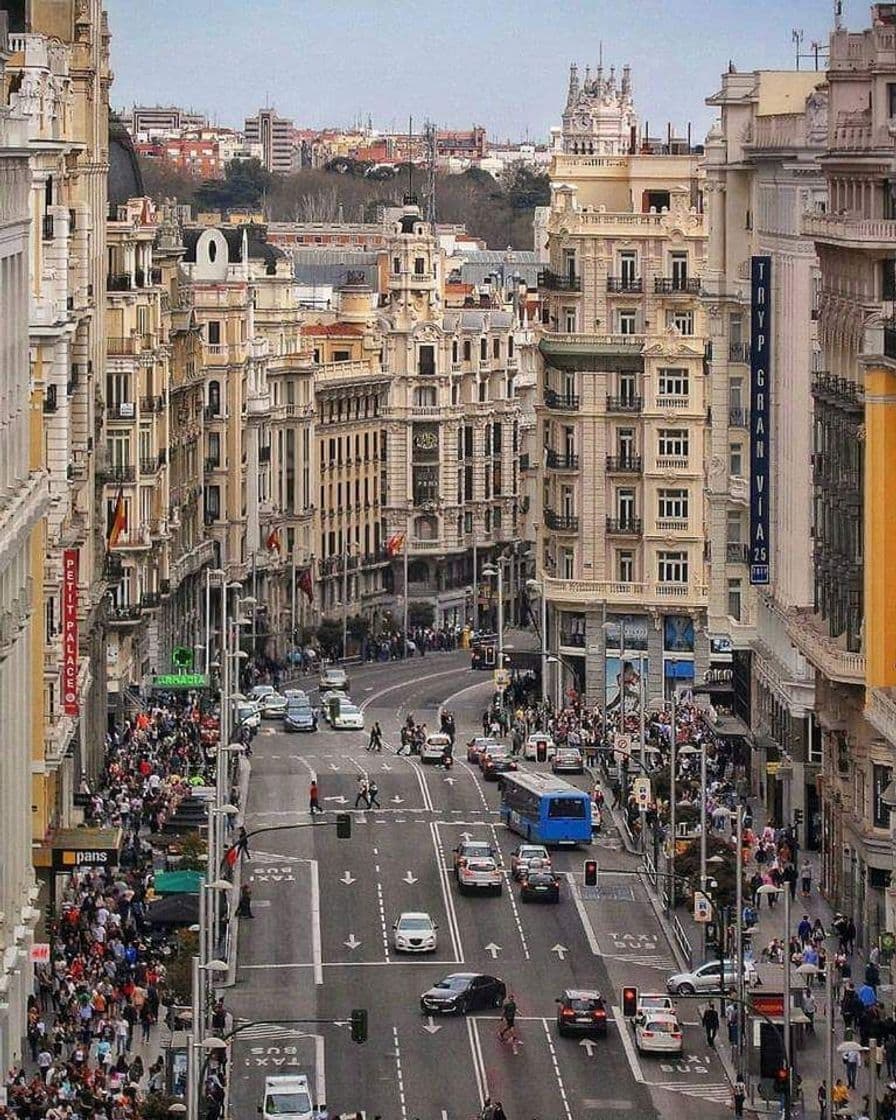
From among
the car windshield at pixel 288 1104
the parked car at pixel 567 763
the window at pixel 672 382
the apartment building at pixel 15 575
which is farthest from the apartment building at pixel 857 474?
the window at pixel 672 382

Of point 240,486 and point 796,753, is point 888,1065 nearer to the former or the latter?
point 796,753

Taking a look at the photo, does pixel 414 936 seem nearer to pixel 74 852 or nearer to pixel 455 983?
pixel 455 983

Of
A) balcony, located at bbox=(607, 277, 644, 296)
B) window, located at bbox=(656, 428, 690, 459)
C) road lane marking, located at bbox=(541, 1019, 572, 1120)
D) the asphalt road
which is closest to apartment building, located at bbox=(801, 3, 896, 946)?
the asphalt road

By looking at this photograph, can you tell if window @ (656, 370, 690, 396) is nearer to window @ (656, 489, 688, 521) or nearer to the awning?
window @ (656, 489, 688, 521)

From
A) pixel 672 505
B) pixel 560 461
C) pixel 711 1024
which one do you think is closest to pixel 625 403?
pixel 560 461

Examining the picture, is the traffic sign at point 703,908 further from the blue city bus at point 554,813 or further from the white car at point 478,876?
the blue city bus at point 554,813

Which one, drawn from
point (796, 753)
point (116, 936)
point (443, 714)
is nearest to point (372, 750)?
point (443, 714)

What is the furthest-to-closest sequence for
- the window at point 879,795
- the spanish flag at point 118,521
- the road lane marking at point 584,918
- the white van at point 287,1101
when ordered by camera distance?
1. the spanish flag at point 118,521
2. the road lane marking at point 584,918
3. the window at point 879,795
4. the white van at point 287,1101
